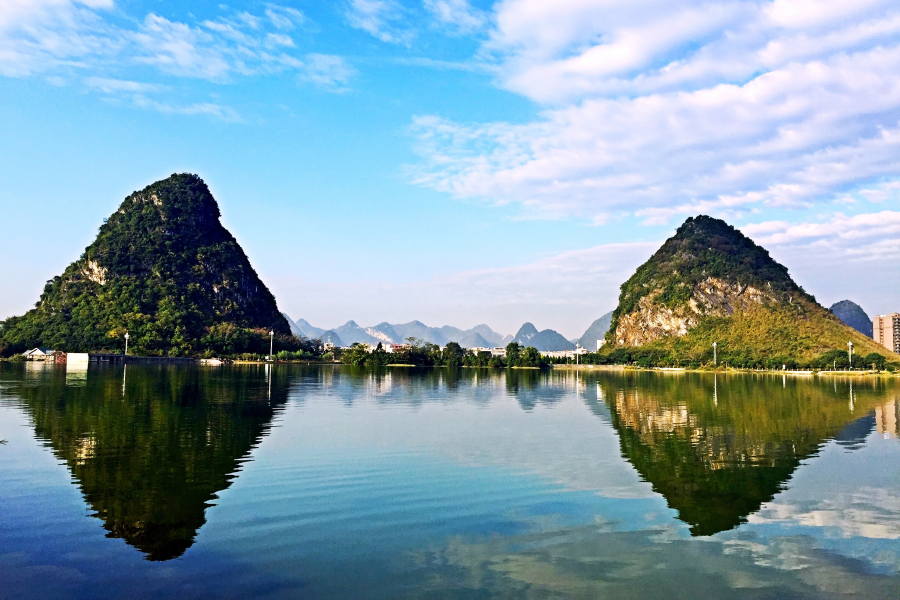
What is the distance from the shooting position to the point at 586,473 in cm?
2066

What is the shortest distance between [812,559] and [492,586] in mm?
6746

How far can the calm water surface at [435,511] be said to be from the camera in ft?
36.0

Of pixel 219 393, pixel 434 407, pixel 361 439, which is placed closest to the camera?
pixel 361 439

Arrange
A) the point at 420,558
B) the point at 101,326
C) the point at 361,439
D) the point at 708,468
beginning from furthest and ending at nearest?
the point at 101,326 → the point at 361,439 → the point at 708,468 → the point at 420,558

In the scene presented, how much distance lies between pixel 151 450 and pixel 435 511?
1221 cm

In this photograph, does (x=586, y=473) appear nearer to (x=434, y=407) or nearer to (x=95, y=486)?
(x=95, y=486)

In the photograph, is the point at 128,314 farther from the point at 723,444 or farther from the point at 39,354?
the point at 723,444

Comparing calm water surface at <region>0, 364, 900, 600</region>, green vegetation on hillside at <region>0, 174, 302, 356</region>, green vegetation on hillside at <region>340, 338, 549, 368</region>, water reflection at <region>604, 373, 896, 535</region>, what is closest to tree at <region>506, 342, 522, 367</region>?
green vegetation on hillside at <region>340, 338, 549, 368</region>

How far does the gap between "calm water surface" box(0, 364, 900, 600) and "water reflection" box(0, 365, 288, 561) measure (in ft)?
0.34

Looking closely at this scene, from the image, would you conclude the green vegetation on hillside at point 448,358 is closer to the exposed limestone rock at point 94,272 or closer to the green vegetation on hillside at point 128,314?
the green vegetation on hillside at point 128,314

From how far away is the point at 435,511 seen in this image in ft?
50.8

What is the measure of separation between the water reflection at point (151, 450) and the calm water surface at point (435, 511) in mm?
105

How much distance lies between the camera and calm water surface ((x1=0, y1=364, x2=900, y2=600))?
1097 centimetres

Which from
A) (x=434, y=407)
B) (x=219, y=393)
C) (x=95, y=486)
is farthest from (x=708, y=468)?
(x=219, y=393)
